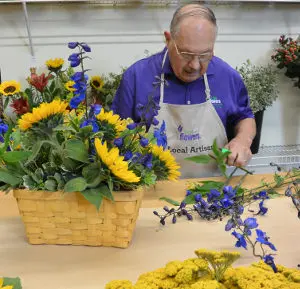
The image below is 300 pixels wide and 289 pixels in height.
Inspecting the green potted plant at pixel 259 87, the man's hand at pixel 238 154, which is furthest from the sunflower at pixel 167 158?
the green potted plant at pixel 259 87

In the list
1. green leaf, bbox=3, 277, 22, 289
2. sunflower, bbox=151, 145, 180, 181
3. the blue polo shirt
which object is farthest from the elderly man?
green leaf, bbox=3, 277, 22, 289

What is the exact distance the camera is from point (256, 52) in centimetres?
285

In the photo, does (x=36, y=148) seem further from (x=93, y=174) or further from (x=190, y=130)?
(x=190, y=130)

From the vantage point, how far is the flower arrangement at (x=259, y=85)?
2.56 meters

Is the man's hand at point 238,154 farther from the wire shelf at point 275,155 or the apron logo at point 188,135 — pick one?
the wire shelf at point 275,155

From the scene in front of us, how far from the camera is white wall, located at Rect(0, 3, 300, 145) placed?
2.55 metres

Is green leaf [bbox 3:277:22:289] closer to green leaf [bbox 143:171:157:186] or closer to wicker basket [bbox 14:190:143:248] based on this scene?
wicker basket [bbox 14:190:143:248]

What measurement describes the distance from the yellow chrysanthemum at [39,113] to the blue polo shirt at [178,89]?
39.5 inches

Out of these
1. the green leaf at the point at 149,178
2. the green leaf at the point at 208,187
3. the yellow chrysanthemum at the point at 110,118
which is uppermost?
the yellow chrysanthemum at the point at 110,118

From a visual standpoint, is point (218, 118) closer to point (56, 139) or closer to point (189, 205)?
point (189, 205)

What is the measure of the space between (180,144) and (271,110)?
1335mm

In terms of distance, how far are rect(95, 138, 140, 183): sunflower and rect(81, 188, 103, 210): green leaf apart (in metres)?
0.07

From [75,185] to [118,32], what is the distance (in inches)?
76.2

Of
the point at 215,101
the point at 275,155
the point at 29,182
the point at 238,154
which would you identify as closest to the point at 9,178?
the point at 29,182
